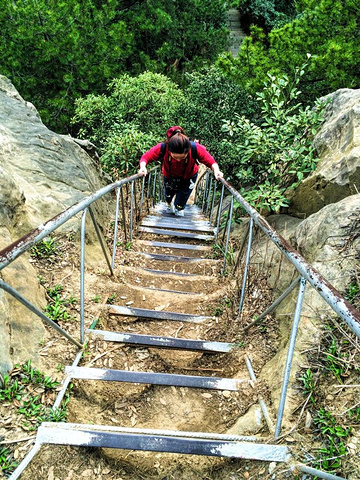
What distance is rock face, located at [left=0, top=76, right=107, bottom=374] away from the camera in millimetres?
2006

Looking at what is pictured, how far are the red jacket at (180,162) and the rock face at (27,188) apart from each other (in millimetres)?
884

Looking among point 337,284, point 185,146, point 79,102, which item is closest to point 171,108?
point 79,102

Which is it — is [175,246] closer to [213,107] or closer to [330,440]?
[330,440]

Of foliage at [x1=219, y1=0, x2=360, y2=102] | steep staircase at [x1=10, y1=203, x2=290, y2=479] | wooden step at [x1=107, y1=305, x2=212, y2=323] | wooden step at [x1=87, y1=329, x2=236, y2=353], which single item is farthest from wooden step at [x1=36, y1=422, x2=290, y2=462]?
foliage at [x1=219, y1=0, x2=360, y2=102]

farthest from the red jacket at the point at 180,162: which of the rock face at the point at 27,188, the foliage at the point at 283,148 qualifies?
the rock face at the point at 27,188

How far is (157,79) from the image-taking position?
8.15 m

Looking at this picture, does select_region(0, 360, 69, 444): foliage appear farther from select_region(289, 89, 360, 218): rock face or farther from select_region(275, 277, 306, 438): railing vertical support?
select_region(289, 89, 360, 218): rock face

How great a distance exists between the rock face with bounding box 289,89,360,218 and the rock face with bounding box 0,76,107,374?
2.44m

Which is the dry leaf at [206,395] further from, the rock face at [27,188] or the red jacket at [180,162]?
the red jacket at [180,162]

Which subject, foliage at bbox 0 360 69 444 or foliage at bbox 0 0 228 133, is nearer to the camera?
foliage at bbox 0 360 69 444

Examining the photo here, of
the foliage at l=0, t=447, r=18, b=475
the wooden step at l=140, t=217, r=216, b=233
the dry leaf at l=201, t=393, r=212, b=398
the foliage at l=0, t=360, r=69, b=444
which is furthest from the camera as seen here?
the wooden step at l=140, t=217, r=216, b=233

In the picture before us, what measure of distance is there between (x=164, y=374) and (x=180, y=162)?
316cm

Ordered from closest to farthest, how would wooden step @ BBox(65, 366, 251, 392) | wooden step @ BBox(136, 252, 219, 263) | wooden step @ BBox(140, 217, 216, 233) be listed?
wooden step @ BBox(65, 366, 251, 392) < wooden step @ BBox(136, 252, 219, 263) < wooden step @ BBox(140, 217, 216, 233)

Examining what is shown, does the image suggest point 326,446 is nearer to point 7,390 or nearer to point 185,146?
point 7,390
